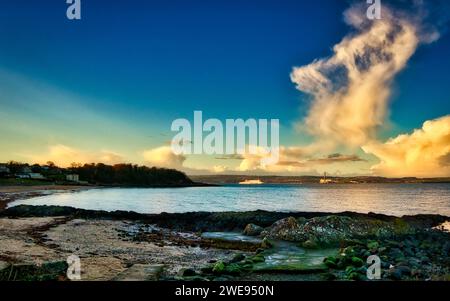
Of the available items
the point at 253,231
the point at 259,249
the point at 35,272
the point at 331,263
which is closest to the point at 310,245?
the point at 259,249

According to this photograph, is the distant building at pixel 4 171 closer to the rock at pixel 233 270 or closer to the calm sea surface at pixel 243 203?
the calm sea surface at pixel 243 203

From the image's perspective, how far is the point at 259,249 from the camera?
17.0m

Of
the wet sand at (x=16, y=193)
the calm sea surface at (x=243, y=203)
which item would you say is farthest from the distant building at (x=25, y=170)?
the calm sea surface at (x=243, y=203)

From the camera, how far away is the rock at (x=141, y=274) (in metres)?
10.6

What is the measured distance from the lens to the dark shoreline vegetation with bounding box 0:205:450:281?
479 inches

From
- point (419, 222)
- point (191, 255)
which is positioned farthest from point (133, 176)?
point (191, 255)

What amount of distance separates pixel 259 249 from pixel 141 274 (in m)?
6.93

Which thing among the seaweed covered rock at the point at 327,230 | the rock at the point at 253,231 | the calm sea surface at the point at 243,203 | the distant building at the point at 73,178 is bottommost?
the calm sea surface at the point at 243,203

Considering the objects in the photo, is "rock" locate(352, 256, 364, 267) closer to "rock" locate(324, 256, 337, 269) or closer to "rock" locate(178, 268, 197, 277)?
"rock" locate(324, 256, 337, 269)

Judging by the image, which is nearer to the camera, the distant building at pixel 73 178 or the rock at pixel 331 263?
the rock at pixel 331 263

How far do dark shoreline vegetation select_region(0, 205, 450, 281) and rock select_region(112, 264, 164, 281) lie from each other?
1.0 inches

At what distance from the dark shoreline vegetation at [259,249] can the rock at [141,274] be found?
1.0 inches

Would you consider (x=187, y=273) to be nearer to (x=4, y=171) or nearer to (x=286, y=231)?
(x=286, y=231)
